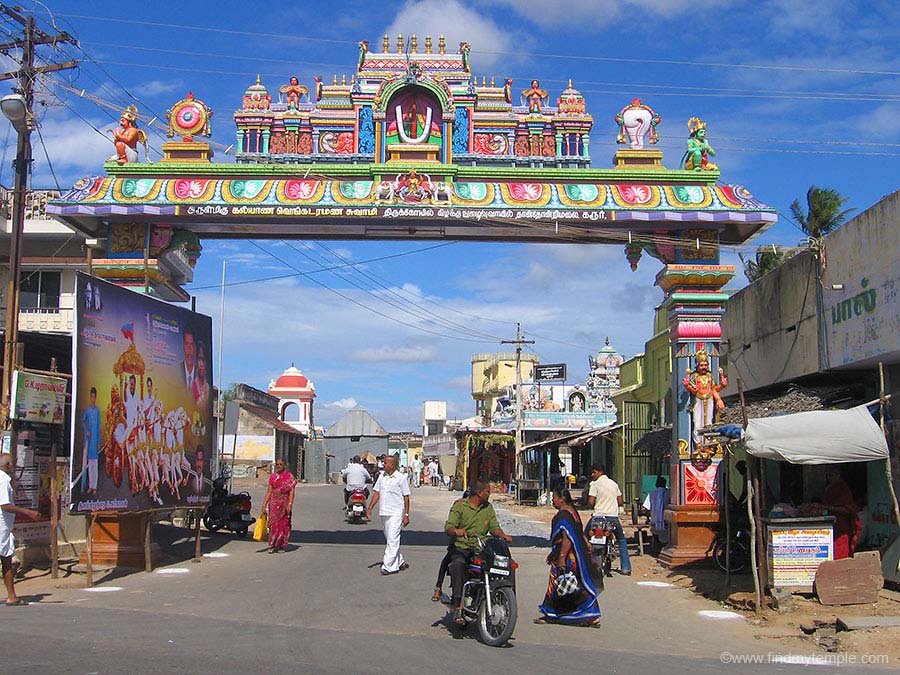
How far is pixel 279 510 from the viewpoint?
53.4ft

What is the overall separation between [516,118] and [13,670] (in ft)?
42.6

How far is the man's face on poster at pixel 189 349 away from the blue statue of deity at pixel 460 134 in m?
5.80

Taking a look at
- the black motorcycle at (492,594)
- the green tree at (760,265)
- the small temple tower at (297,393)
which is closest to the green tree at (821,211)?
the green tree at (760,265)

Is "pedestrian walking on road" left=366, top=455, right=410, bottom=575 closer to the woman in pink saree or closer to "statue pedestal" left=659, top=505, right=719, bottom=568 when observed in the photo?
the woman in pink saree

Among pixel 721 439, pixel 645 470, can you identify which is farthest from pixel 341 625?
pixel 645 470

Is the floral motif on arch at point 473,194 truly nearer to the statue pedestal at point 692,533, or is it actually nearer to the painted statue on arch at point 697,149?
the painted statue on arch at point 697,149

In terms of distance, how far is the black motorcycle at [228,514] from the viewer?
19.4 meters

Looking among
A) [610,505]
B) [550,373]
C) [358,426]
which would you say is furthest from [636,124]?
[358,426]

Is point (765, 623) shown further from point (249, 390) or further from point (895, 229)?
point (249, 390)

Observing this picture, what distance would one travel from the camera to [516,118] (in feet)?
55.6

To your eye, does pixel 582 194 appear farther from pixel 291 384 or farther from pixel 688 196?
pixel 291 384

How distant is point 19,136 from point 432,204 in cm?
662

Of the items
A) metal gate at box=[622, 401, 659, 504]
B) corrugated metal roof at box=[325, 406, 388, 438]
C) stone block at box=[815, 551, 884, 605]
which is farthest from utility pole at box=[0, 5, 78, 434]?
corrugated metal roof at box=[325, 406, 388, 438]

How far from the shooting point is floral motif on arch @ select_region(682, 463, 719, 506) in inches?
567
